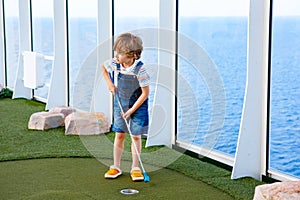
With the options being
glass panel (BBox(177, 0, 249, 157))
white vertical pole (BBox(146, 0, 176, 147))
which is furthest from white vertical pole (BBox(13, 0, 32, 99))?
glass panel (BBox(177, 0, 249, 157))

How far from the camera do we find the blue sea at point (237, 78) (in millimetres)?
4461

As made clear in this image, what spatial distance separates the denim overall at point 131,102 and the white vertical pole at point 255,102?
0.75 metres

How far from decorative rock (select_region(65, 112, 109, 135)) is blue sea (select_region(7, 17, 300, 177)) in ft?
2.60

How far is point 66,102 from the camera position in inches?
315

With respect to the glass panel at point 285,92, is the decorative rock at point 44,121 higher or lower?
lower

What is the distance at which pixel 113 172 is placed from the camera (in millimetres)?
4668

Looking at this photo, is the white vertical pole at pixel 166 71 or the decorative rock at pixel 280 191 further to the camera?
the white vertical pole at pixel 166 71

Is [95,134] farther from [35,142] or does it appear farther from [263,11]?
[263,11]

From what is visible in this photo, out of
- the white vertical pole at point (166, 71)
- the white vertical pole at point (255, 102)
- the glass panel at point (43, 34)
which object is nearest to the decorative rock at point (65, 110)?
the white vertical pole at point (166, 71)

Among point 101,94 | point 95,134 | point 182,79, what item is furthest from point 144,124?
point 101,94

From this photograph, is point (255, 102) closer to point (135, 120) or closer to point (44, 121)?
point (135, 120)

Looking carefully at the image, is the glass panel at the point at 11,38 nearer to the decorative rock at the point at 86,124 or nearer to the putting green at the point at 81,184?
the decorative rock at the point at 86,124

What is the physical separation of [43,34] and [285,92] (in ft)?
17.8

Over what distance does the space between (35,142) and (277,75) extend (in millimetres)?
2534
